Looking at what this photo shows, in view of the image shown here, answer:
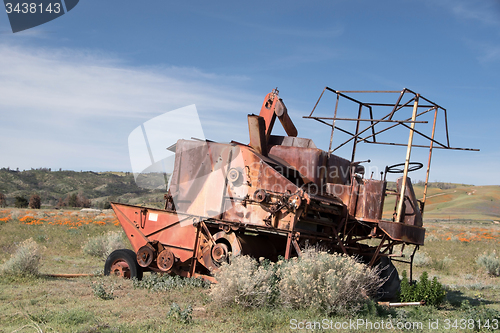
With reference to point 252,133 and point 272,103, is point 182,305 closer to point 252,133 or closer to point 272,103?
point 252,133

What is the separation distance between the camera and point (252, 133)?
10.0 meters

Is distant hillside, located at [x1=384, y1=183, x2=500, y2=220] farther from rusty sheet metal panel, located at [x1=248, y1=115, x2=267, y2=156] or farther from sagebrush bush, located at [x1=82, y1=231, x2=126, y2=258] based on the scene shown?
rusty sheet metal panel, located at [x1=248, y1=115, x2=267, y2=156]

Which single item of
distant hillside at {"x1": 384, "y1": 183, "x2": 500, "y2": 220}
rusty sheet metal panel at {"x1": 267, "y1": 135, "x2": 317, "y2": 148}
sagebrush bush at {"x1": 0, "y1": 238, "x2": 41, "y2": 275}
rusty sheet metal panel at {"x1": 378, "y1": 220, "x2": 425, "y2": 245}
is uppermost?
distant hillside at {"x1": 384, "y1": 183, "x2": 500, "y2": 220}

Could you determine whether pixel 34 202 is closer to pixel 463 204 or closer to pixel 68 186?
pixel 68 186

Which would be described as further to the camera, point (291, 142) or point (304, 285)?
point (291, 142)

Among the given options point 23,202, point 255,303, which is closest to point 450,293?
point 255,303

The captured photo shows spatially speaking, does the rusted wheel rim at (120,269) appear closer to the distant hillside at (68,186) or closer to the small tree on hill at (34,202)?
the small tree on hill at (34,202)

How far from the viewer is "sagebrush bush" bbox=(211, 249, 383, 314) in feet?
23.0

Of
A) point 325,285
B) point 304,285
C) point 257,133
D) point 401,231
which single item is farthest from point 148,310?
point 401,231

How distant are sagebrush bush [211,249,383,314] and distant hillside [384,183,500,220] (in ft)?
210

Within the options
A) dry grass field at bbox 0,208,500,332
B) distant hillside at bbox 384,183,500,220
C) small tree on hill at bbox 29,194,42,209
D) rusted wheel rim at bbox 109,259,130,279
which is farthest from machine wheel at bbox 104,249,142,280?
distant hillside at bbox 384,183,500,220

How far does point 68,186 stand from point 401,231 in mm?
76458

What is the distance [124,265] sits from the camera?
1057 cm

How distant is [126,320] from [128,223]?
4327mm
